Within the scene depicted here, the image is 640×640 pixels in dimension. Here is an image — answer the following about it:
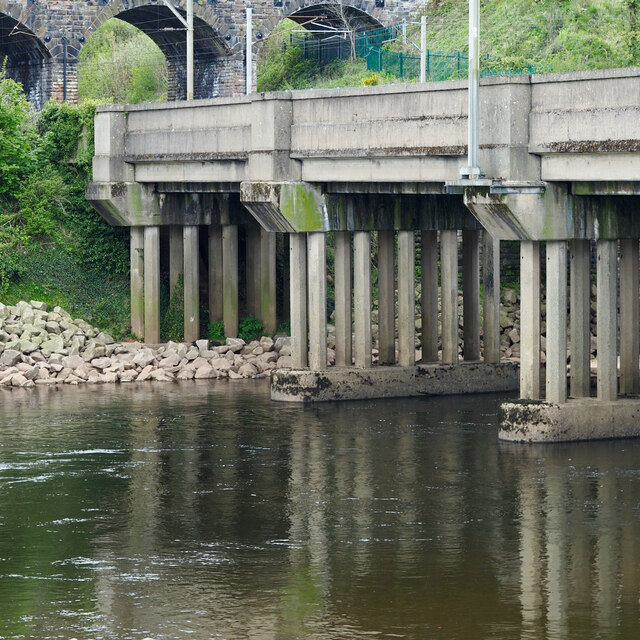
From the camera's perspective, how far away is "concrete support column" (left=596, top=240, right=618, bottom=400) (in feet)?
89.3

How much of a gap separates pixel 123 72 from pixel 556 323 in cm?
4510

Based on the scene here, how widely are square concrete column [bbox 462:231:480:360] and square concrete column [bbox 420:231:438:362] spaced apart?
0.84 m

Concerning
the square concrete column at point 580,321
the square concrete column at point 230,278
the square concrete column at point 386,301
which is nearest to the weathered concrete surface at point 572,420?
the square concrete column at point 580,321

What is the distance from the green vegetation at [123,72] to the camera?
220 ft

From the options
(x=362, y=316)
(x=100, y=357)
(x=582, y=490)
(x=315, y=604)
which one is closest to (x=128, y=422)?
(x=362, y=316)

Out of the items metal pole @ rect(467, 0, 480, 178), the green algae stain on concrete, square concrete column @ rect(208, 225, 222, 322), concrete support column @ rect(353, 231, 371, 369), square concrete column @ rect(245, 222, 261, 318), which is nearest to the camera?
metal pole @ rect(467, 0, 480, 178)

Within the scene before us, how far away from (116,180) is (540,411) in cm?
1580

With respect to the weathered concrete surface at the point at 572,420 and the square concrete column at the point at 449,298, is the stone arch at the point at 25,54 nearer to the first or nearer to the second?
the square concrete column at the point at 449,298

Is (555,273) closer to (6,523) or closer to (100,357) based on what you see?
(6,523)

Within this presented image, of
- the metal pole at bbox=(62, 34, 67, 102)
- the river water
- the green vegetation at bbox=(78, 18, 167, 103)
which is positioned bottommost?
the river water

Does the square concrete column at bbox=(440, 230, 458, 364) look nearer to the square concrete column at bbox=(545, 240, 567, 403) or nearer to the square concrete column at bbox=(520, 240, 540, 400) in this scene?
the square concrete column at bbox=(520, 240, 540, 400)

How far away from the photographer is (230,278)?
3988 cm

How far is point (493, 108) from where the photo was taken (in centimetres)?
→ 2709

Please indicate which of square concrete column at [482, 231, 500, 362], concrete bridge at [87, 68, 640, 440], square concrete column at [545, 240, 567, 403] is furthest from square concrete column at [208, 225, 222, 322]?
square concrete column at [545, 240, 567, 403]
